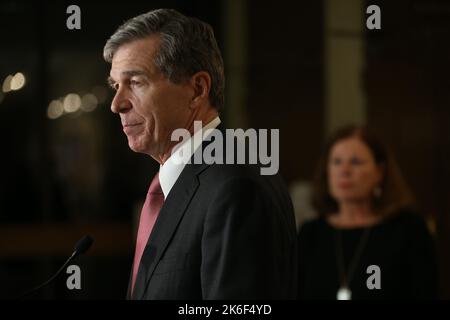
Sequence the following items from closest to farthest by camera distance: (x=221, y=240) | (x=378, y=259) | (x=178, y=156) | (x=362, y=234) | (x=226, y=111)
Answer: (x=221, y=240), (x=178, y=156), (x=378, y=259), (x=362, y=234), (x=226, y=111)

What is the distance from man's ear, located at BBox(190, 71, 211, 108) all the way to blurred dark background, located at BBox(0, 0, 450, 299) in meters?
2.52

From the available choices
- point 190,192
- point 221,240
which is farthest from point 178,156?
point 221,240

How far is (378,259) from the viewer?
2109 millimetres

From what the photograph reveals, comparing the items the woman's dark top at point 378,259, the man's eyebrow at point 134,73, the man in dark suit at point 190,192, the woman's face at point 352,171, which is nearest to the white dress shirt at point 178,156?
the man in dark suit at point 190,192

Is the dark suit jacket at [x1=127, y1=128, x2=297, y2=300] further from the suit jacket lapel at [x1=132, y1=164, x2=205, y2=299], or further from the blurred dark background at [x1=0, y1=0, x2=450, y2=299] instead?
the blurred dark background at [x1=0, y1=0, x2=450, y2=299]

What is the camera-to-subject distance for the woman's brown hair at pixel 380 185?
226cm

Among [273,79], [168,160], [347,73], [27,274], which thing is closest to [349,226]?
[168,160]

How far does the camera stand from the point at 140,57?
1005 millimetres

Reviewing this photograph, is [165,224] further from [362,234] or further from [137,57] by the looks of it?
[362,234]

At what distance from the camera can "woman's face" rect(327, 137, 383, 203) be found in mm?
2262

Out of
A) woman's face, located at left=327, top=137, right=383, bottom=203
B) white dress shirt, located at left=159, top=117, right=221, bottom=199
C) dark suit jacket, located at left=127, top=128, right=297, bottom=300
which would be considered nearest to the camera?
dark suit jacket, located at left=127, top=128, right=297, bottom=300

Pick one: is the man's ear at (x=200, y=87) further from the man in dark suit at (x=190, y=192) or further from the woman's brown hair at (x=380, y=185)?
the woman's brown hair at (x=380, y=185)

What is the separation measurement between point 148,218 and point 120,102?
→ 0.57 ft

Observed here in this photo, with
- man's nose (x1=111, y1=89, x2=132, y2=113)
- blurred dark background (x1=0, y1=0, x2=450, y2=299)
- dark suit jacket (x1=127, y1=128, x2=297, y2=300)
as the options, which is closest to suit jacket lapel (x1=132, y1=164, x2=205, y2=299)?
dark suit jacket (x1=127, y1=128, x2=297, y2=300)
